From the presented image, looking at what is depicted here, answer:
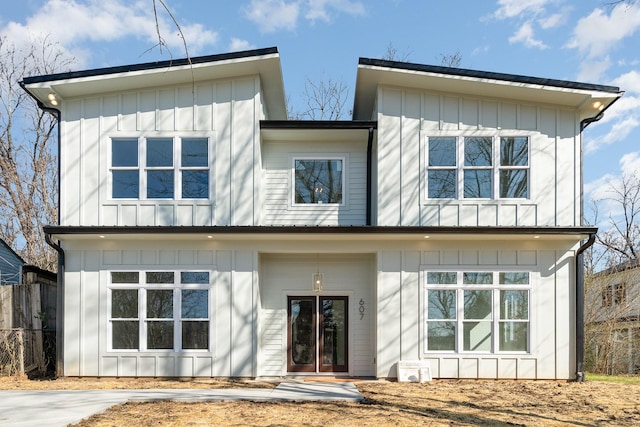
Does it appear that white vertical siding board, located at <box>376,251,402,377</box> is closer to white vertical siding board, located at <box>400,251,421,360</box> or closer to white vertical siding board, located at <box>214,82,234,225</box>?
white vertical siding board, located at <box>400,251,421,360</box>

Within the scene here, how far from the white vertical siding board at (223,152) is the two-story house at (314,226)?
0.10 feet

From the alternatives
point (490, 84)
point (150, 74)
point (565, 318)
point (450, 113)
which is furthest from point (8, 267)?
point (565, 318)

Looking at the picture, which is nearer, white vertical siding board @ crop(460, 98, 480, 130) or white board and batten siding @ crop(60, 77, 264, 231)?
white board and batten siding @ crop(60, 77, 264, 231)

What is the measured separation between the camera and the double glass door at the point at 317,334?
450 inches

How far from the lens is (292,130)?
11055 mm

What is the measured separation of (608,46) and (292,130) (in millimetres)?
6170

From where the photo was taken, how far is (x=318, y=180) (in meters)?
11.7

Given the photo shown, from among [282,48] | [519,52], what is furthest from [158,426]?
[519,52]

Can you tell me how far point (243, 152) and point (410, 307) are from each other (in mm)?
4905

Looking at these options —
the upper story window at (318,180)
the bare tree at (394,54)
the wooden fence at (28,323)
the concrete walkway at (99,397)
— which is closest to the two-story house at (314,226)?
the upper story window at (318,180)

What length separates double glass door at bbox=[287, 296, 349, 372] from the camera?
37.5ft

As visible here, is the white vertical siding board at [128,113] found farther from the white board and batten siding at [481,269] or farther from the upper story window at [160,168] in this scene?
the white board and batten siding at [481,269]

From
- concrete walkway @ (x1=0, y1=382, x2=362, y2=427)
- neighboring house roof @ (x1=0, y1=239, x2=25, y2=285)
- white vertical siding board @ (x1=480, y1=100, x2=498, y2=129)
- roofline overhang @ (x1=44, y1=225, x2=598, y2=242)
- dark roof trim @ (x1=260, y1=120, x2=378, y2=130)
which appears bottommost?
concrete walkway @ (x1=0, y1=382, x2=362, y2=427)

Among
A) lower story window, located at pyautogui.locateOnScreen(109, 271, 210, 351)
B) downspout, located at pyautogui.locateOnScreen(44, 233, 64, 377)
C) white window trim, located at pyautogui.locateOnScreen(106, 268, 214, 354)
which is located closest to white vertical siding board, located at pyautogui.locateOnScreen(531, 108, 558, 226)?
white window trim, located at pyautogui.locateOnScreen(106, 268, 214, 354)
